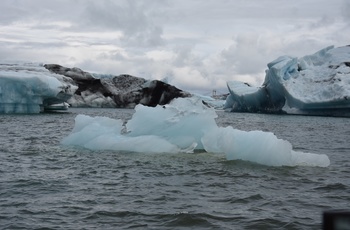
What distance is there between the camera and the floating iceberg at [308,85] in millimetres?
34188

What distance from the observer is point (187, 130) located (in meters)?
11.4

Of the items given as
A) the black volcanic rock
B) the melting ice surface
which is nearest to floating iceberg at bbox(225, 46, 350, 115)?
the black volcanic rock

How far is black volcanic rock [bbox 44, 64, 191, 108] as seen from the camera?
176 feet

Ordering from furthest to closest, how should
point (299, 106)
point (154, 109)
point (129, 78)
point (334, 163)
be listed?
point (129, 78) → point (299, 106) → point (154, 109) → point (334, 163)

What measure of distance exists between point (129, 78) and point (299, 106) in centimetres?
3121

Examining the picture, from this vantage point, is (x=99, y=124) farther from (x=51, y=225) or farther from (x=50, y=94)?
(x=50, y=94)

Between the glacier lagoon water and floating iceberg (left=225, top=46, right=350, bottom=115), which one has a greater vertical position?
floating iceberg (left=225, top=46, right=350, bottom=115)

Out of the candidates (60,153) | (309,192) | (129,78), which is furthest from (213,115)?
(129,78)

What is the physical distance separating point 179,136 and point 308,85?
2721cm

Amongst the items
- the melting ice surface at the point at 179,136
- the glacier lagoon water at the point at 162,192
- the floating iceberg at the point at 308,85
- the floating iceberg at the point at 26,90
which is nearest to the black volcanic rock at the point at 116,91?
the floating iceberg at the point at 308,85

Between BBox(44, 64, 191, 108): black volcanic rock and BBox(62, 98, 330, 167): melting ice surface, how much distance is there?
4205cm

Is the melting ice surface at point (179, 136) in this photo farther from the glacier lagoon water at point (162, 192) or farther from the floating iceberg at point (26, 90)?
the floating iceberg at point (26, 90)

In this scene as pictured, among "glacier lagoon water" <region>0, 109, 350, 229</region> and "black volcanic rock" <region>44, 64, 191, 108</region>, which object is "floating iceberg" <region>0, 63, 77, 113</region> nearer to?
"black volcanic rock" <region>44, 64, 191, 108</region>

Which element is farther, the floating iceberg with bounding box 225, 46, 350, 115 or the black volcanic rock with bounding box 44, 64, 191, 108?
the black volcanic rock with bounding box 44, 64, 191, 108
